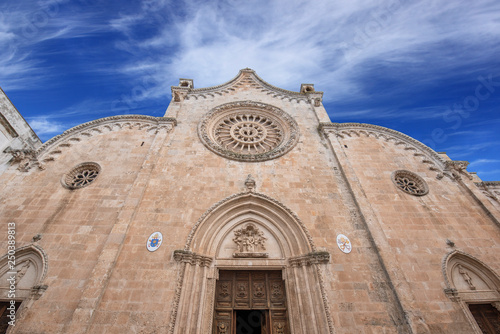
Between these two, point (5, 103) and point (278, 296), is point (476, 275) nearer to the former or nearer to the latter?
point (278, 296)

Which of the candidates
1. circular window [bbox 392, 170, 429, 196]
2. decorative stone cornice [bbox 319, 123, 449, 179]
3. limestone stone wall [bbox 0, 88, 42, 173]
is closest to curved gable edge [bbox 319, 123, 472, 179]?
decorative stone cornice [bbox 319, 123, 449, 179]

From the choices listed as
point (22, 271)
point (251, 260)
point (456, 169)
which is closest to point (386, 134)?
point (456, 169)

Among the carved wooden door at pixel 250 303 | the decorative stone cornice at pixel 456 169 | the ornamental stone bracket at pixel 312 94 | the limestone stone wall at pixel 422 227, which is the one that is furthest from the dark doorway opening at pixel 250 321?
the ornamental stone bracket at pixel 312 94

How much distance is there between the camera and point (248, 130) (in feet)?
41.6

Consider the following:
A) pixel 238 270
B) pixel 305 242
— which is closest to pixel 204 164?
pixel 238 270

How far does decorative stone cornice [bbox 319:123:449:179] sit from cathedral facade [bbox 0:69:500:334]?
151 millimetres

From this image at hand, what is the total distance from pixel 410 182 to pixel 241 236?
8.11m

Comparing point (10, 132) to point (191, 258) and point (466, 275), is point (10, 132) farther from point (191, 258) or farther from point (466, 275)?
point (466, 275)

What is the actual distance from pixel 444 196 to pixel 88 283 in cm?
1349

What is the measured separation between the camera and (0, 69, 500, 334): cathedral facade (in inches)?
250

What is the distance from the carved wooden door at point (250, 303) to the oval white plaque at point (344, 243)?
2296mm

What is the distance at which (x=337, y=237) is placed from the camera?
7797 millimetres

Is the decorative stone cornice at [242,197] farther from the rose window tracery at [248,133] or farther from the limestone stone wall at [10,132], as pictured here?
the limestone stone wall at [10,132]

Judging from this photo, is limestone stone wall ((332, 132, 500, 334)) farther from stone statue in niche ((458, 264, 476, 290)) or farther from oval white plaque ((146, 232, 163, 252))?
oval white plaque ((146, 232, 163, 252))
